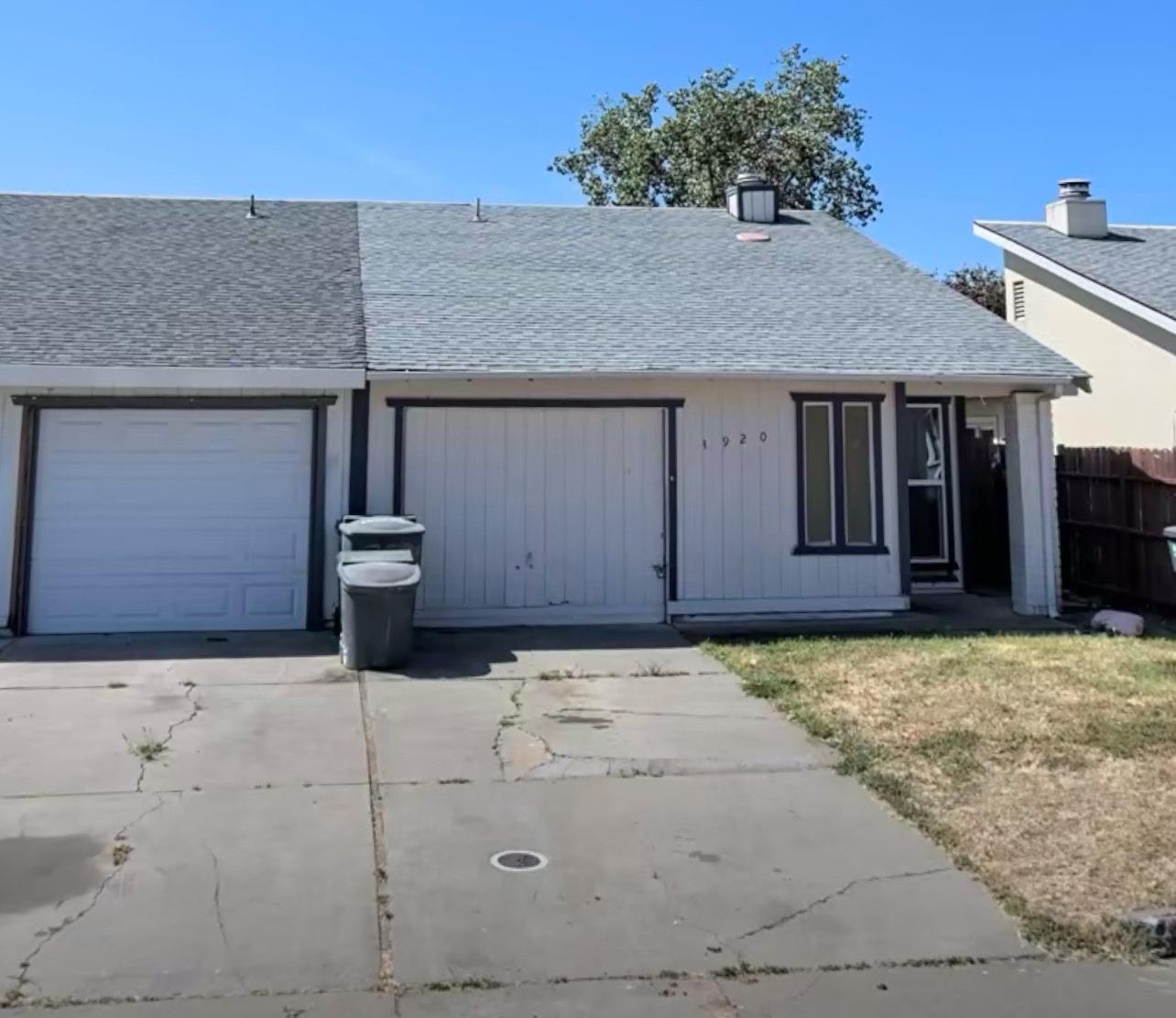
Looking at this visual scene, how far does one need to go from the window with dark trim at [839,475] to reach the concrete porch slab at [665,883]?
18.3 feet

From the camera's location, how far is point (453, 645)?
934 centimetres

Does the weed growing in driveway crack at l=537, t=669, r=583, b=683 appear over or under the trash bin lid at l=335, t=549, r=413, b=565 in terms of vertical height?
under

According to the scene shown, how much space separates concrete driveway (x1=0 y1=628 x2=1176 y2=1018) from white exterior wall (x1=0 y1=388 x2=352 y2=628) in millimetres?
2771

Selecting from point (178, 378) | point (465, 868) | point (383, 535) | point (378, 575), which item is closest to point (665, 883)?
point (465, 868)

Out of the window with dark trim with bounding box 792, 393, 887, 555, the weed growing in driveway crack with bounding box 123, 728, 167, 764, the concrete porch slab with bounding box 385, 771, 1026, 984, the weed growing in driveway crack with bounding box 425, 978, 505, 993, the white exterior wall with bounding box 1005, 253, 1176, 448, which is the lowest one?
A: the weed growing in driveway crack with bounding box 425, 978, 505, 993

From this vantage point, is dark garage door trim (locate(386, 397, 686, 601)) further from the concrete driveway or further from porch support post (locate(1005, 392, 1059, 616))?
porch support post (locate(1005, 392, 1059, 616))

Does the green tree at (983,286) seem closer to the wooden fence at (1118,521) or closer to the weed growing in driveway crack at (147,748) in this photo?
the wooden fence at (1118,521)

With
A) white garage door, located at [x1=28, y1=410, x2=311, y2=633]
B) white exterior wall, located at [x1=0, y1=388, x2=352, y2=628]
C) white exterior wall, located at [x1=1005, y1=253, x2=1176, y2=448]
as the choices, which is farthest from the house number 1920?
white exterior wall, located at [x1=1005, y1=253, x2=1176, y2=448]

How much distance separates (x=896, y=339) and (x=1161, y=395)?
4.91 metres

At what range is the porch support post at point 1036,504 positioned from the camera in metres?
10.9

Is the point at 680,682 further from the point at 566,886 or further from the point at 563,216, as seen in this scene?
the point at 563,216

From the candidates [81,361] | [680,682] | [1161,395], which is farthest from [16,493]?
[1161,395]

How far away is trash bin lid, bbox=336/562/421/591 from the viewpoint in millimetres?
8203

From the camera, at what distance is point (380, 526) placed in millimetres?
9039
